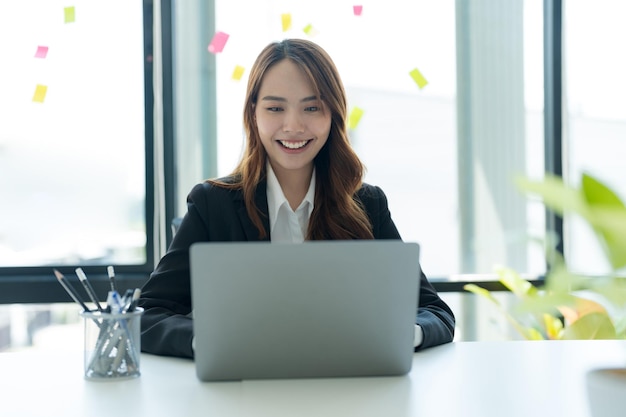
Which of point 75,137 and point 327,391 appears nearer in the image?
point 327,391

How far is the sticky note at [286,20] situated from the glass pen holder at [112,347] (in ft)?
6.97

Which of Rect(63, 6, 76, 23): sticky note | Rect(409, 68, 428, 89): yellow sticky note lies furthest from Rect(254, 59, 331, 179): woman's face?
Rect(63, 6, 76, 23): sticky note

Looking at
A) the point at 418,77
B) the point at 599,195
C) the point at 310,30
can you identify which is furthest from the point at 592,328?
the point at 599,195

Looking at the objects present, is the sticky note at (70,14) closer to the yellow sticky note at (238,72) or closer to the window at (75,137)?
→ the window at (75,137)

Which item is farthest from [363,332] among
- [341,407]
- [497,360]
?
[497,360]

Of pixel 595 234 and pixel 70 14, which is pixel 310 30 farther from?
pixel 595 234

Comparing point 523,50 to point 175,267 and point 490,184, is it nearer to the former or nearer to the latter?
point 490,184

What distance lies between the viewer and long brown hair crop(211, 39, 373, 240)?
79.0 inches

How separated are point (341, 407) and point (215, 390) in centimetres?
21

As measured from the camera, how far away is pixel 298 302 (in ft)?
3.57

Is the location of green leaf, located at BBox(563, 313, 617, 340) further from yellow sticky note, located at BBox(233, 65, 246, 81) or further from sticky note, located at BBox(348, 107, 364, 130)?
yellow sticky note, located at BBox(233, 65, 246, 81)

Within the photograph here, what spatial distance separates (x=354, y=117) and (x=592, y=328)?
124 cm

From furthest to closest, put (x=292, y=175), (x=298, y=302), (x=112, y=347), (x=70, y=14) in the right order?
(x=70, y=14) < (x=292, y=175) < (x=112, y=347) < (x=298, y=302)

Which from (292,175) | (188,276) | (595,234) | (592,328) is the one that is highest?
→ (292,175)
